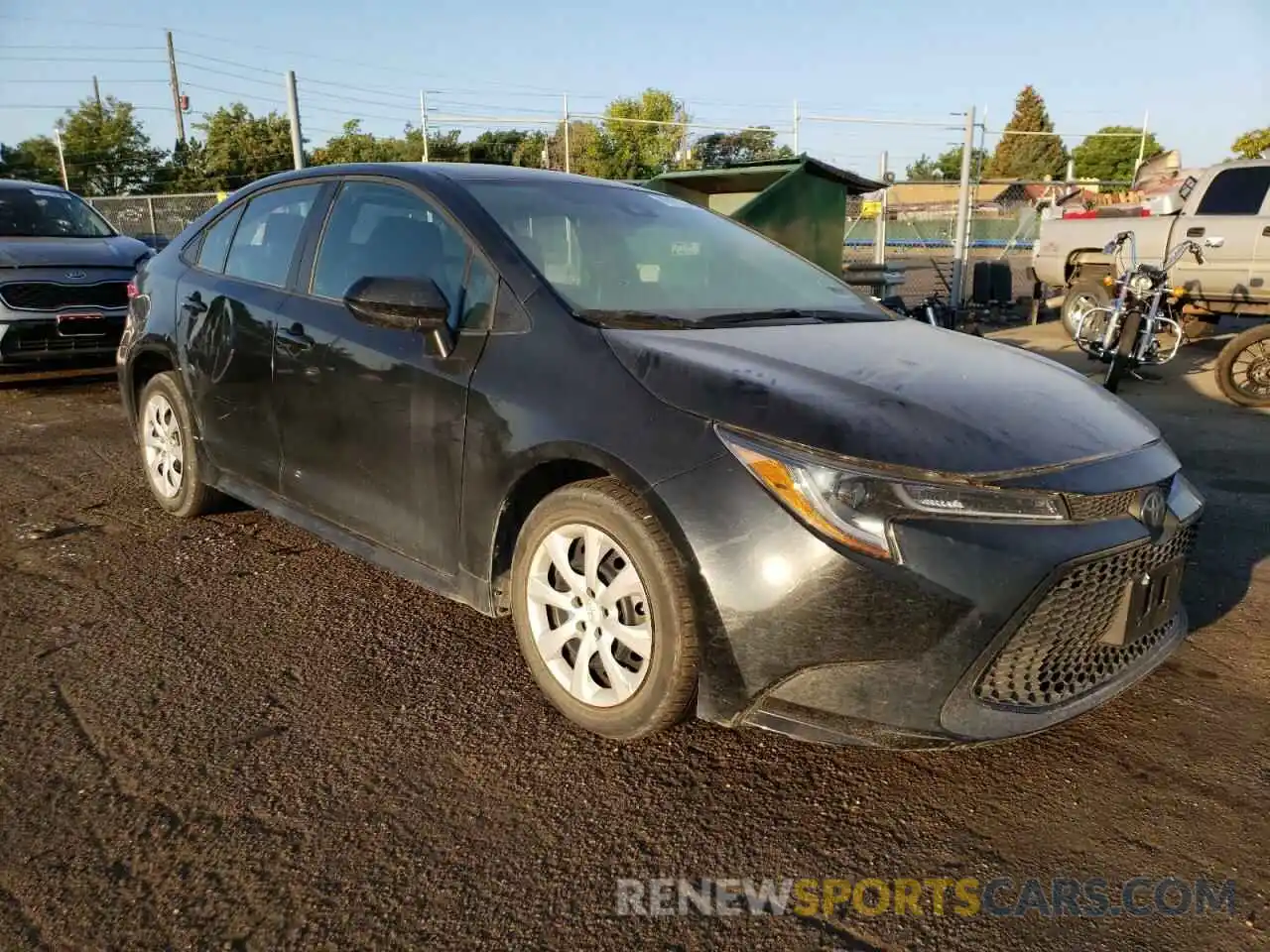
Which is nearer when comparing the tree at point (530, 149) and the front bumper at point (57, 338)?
the front bumper at point (57, 338)

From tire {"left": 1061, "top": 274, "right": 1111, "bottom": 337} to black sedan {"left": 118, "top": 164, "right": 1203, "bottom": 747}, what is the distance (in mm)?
8921

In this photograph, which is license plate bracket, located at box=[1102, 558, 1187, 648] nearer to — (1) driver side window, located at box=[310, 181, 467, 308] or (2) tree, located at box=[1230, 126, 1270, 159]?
(1) driver side window, located at box=[310, 181, 467, 308]

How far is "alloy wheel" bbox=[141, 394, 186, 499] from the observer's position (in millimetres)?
4379

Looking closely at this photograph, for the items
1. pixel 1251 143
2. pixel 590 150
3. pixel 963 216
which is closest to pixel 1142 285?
pixel 963 216

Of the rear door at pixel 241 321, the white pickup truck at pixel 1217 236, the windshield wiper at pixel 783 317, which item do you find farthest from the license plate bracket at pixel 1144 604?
the white pickup truck at pixel 1217 236

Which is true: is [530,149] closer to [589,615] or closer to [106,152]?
[106,152]

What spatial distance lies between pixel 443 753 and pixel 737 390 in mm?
1263

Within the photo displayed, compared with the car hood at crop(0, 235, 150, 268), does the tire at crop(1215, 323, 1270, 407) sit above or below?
below

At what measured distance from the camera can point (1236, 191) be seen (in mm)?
9609

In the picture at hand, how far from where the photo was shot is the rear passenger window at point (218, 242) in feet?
13.6

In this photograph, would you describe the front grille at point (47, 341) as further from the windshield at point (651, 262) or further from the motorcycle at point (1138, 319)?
the motorcycle at point (1138, 319)

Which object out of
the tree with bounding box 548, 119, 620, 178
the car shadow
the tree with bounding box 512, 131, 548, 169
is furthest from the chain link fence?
the tree with bounding box 548, 119, 620, 178

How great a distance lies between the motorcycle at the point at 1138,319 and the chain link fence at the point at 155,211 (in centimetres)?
1550

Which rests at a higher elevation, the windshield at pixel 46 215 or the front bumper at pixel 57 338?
the windshield at pixel 46 215
